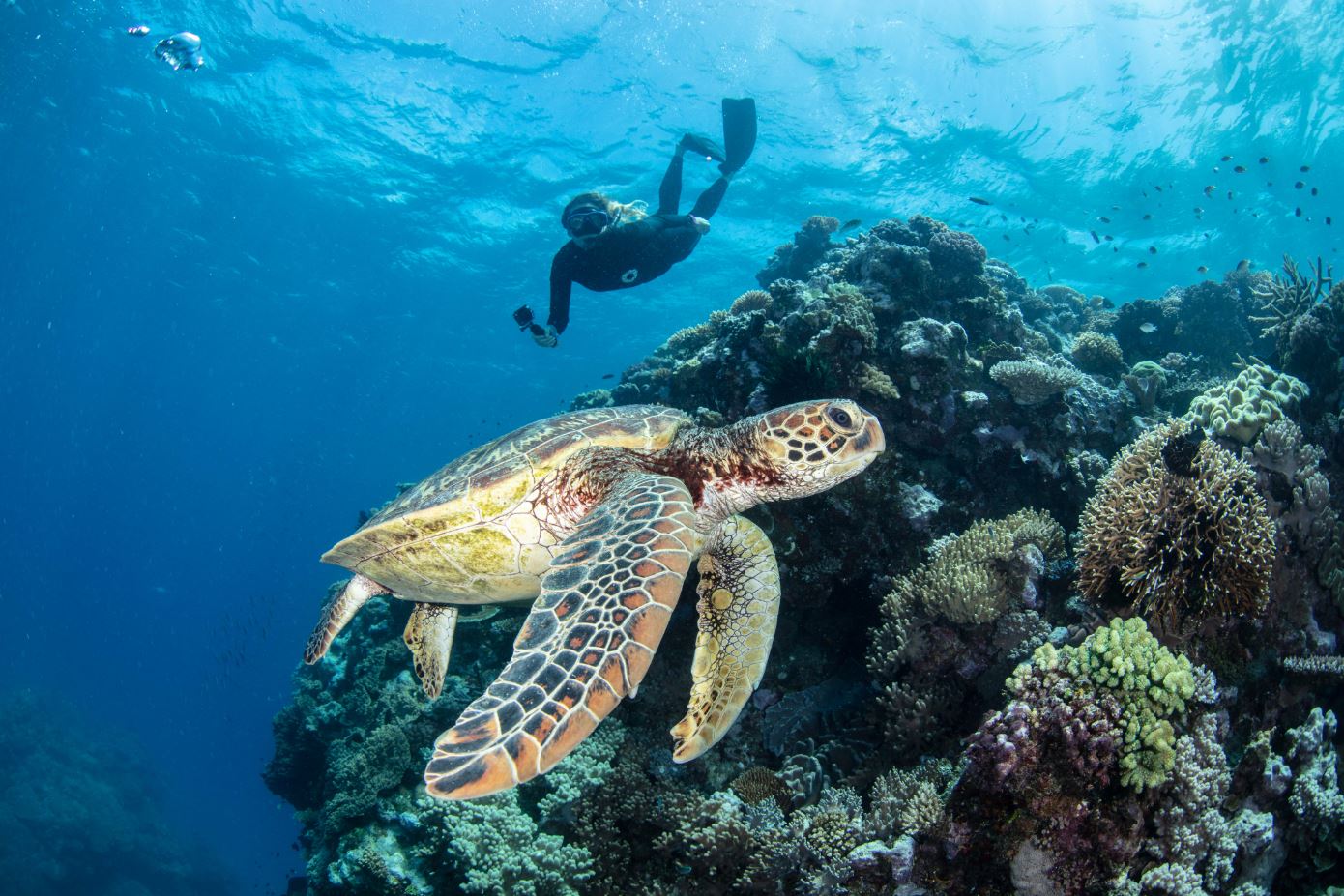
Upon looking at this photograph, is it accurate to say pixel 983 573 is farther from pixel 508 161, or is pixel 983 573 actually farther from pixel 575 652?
pixel 508 161

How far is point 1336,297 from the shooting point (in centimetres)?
539

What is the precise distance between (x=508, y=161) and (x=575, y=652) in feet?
92.1

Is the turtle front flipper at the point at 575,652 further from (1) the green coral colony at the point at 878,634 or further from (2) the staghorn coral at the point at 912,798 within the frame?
(2) the staghorn coral at the point at 912,798

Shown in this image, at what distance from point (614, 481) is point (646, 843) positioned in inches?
101

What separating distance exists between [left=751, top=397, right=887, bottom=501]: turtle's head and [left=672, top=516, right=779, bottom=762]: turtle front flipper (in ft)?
2.07

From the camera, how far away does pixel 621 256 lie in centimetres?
992

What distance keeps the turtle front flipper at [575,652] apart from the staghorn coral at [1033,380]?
160 inches

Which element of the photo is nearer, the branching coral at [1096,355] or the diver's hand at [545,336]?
the branching coral at [1096,355]

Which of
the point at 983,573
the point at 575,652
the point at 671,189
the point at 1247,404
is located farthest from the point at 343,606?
the point at 671,189

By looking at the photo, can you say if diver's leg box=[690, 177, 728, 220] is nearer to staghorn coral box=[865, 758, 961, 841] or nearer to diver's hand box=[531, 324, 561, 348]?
diver's hand box=[531, 324, 561, 348]

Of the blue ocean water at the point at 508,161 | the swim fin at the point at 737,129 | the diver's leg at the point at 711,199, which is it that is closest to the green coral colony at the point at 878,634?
the diver's leg at the point at 711,199

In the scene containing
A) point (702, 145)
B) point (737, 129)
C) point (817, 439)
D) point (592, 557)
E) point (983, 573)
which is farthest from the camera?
point (737, 129)

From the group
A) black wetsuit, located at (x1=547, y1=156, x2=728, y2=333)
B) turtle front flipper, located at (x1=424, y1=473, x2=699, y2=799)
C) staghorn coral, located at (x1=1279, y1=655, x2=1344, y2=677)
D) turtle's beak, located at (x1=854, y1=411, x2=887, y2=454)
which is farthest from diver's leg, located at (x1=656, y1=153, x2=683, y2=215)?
staghorn coral, located at (x1=1279, y1=655, x2=1344, y2=677)

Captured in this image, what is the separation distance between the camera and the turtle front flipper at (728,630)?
309cm
